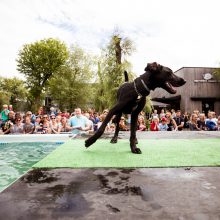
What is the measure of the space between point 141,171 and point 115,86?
61.2 feet

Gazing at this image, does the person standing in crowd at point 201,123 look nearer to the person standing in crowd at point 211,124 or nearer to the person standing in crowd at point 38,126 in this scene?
the person standing in crowd at point 211,124

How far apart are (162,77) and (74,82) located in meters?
37.8

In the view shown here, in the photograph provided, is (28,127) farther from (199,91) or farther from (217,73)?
(217,73)

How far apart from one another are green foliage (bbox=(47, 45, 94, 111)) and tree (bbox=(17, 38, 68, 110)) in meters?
2.78

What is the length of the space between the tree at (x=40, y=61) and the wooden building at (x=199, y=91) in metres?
21.1

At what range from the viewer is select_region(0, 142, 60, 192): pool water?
13.2 ft

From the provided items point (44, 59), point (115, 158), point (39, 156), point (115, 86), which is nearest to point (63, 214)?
point (115, 158)

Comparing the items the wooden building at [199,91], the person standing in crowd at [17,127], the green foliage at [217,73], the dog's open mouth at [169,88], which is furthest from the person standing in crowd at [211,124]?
the green foliage at [217,73]

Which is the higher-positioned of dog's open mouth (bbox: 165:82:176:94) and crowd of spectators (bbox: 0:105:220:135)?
dog's open mouth (bbox: 165:82:176:94)

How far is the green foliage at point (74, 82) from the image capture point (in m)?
40.1

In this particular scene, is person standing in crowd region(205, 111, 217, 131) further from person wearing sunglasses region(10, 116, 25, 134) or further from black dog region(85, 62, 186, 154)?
black dog region(85, 62, 186, 154)

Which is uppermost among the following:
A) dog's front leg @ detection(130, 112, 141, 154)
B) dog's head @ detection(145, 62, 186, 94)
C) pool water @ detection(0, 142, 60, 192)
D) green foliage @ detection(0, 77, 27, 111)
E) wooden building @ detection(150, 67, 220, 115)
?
green foliage @ detection(0, 77, 27, 111)

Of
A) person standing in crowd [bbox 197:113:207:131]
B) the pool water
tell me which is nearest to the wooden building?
person standing in crowd [bbox 197:113:207:131]

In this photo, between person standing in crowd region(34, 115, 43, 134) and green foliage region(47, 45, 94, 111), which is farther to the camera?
green foliage region(47, 45, 94, 111)
